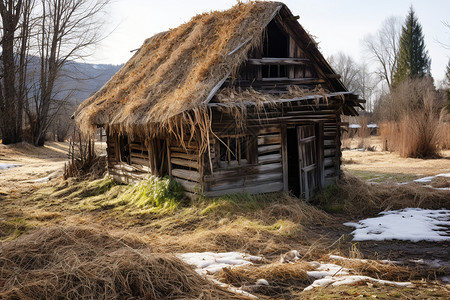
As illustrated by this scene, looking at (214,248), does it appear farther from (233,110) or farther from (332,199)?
(332,199)

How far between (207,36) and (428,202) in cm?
708

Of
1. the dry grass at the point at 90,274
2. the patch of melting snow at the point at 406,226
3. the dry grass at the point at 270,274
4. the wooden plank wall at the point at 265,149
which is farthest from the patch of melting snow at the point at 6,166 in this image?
the dry grass at the point at 270,274

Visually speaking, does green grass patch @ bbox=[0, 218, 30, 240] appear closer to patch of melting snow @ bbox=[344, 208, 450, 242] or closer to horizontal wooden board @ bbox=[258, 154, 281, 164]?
horizontal wooden board @ bbox=[258, 154, 281, 164]

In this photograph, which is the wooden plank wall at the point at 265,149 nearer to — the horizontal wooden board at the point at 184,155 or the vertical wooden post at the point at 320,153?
the vertical wooden post at the point at 320,153

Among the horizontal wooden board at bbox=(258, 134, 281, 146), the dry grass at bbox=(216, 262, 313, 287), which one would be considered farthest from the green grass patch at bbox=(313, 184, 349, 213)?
the dry grass at bbox=(216, 262, 313, 287)

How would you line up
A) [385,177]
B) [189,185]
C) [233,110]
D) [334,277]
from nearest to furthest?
[334,277]
[233,110]
[189,185]
[385,177]

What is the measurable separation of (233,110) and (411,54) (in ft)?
143

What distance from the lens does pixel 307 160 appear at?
1005 cm

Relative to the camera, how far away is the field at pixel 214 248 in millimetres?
3877

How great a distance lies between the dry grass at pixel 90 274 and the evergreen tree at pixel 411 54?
45.8 m

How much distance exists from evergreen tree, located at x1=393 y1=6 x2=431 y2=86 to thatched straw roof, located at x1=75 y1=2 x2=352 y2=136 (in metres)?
39.5

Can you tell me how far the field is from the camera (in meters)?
3.88

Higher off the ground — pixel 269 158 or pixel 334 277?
pixel 269 158

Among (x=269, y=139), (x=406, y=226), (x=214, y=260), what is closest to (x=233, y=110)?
(x=269, y=139)
